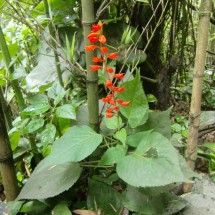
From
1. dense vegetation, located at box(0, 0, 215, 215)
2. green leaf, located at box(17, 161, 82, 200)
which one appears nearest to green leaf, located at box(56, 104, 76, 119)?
dense vegetation, located at box(0, 0, 215, 215)

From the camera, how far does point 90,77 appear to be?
613 millimetres

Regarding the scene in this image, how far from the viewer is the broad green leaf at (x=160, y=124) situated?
2.13 ft

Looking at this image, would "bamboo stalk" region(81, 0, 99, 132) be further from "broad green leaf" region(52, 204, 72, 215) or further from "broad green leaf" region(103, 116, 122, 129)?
"broad green leaf" region(52, 204, 72, 215)

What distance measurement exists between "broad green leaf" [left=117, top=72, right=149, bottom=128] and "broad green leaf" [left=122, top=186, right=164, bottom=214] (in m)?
0.15

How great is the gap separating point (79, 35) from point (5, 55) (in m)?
0.48

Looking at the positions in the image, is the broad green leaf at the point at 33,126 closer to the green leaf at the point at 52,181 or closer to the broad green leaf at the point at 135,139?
the green leaf at the point at 52,181

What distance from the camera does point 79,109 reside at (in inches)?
29.0

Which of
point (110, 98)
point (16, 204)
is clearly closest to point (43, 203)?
point (16, 204)

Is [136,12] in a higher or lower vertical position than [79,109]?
higher

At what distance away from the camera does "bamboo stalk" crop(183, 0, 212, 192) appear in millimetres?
646

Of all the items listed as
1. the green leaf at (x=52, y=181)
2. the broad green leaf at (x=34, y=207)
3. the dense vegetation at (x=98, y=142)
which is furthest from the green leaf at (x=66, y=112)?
the broad green leaf at (x=34, y=207)

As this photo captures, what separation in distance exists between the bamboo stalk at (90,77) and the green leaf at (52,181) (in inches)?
4.5

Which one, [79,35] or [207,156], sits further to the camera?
[79,35]

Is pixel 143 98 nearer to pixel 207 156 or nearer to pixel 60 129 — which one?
pixel 60 129
